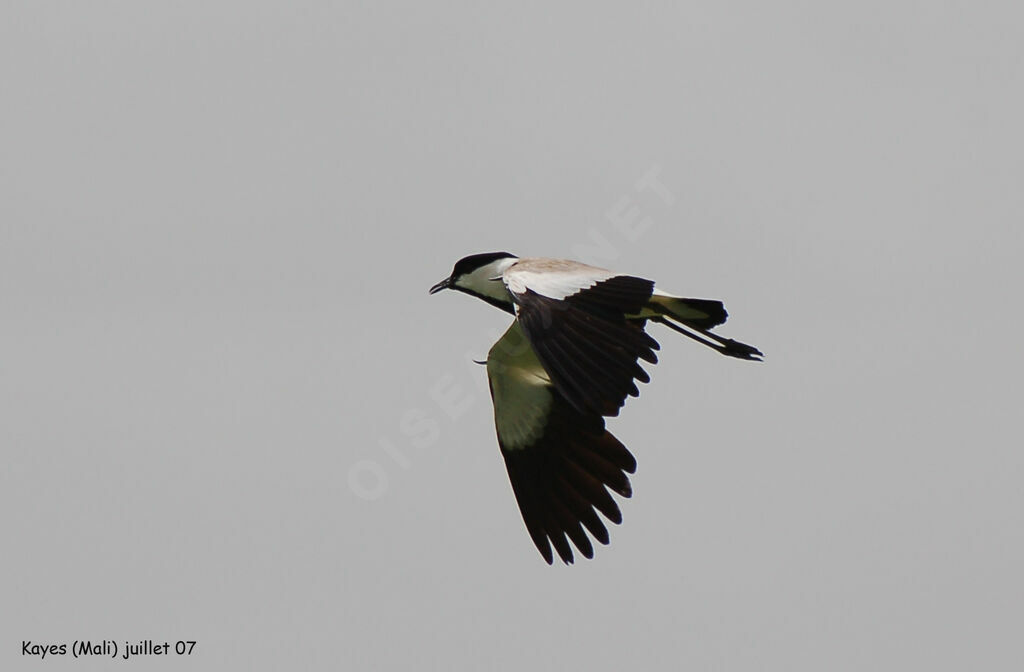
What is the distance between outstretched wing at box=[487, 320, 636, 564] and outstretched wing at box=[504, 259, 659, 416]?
173 cm

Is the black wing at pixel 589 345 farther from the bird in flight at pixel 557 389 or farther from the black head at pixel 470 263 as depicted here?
the black head at pixel 470 263

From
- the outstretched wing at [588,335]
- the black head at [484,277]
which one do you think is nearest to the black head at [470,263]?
the black head at [484,277]

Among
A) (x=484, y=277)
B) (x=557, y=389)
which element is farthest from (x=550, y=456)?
(x=557, y=389)

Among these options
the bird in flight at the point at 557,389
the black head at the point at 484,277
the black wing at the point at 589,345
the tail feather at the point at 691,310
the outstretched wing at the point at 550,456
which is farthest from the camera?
the black head at the point at 484,277

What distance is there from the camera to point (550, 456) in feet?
46.7

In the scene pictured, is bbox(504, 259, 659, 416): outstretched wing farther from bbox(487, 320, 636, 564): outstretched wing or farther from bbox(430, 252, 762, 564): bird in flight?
bbox(487, 320, 636, 564): outstretched wing

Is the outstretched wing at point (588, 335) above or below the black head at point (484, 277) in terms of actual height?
above

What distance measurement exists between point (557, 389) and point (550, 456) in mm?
2160

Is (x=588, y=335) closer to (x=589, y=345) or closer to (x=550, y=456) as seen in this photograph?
(x=589, y=345)

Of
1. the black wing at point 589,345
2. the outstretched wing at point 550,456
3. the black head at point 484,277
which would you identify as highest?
the black wing at point 589,345

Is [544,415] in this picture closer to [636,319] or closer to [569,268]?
[636,319]

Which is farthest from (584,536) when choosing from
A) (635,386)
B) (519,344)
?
(635,386)

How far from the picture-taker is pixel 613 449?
553 inches

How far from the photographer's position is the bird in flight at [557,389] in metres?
11.9
